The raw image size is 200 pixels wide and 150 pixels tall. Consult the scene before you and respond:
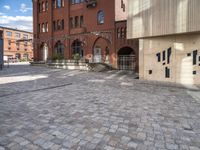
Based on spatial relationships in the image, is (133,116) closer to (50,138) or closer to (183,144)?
(183,144)

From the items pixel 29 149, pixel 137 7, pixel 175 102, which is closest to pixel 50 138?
pixel 29 149

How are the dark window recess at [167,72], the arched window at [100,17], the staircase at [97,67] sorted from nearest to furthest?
the dark window recess at [167,72] → the staircase at [97,67] → the arched window at [100,17]

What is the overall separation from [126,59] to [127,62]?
37 cm

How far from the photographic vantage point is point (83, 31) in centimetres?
2448

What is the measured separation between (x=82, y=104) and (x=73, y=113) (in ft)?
3.15

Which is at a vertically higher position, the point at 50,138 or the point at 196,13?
the point at 196,13

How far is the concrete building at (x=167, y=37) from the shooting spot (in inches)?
382

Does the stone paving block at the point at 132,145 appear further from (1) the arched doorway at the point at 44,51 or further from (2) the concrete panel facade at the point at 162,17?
(1) the arched doorway at the point at 44,51

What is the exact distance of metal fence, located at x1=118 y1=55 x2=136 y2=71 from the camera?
2016cm

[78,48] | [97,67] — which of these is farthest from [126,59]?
[78,48]

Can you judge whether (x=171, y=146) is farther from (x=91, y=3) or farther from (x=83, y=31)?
(x=83, y=31)

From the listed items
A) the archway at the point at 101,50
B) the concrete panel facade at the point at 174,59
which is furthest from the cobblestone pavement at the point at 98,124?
the archway at the point at 101,50

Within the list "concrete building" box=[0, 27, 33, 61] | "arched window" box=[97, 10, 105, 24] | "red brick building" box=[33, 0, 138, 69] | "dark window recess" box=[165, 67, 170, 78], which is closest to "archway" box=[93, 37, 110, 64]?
"red brick building" box=[33, 0, 138, 69]

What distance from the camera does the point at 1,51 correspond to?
2128cm
